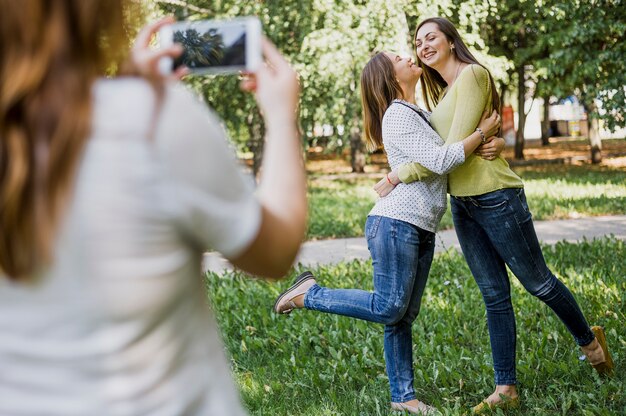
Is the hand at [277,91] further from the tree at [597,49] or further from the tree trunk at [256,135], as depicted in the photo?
the tree trunk at [256,135]

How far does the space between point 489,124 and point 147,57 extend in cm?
302

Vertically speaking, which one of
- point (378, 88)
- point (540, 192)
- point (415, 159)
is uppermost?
point (378, 88)

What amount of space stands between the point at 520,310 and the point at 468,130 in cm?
242

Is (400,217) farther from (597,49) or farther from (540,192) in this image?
(597,49)

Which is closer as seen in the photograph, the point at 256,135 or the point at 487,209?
the point at 487,209

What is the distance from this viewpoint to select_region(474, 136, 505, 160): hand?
4070 millimetres

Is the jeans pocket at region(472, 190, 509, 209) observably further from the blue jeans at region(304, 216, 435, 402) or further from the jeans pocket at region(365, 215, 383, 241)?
the jeans pocket at region(365, 215, 383, 241)

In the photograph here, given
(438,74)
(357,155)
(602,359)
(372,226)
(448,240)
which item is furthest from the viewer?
(357,155)

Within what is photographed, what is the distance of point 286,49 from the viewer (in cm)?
1791

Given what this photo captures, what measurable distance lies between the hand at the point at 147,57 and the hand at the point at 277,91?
0.11m

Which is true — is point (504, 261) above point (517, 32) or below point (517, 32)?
below

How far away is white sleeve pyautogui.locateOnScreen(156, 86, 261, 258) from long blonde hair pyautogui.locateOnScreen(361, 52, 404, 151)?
305cm

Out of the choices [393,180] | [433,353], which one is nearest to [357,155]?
[433,353]

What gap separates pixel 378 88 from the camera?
4215mm
